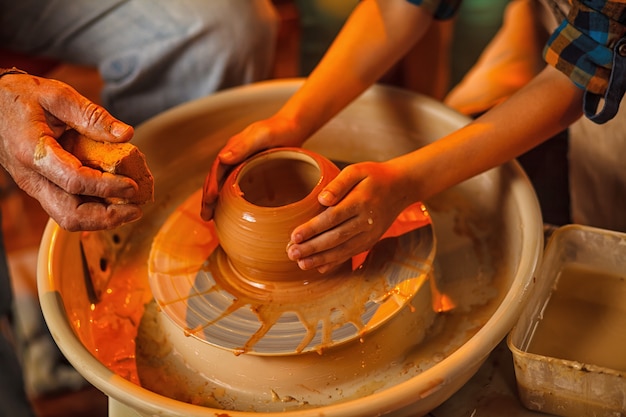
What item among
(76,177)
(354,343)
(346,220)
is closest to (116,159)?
(76,177)

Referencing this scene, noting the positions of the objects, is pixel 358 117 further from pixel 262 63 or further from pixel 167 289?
pixel 167 289

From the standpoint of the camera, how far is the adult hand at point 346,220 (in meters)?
1.19

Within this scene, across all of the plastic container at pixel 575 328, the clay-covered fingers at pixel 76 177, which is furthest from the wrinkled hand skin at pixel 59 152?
the plastic container at pixel 575 328

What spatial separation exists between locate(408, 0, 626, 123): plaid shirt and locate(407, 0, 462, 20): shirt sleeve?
0.34m

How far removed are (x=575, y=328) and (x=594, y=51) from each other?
0.47 meters

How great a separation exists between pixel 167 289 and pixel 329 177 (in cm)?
35

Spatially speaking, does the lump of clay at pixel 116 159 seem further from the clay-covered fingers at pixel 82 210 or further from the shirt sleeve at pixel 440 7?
the shirt sleeve at pixel 440 7

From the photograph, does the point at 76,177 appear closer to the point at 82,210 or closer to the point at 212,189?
the point at 82,210

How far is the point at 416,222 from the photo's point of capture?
140 centimetres

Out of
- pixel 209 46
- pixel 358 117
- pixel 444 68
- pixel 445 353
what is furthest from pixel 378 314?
pixel 444 68

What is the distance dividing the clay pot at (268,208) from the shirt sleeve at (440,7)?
458mm

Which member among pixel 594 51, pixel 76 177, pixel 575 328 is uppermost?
pixel 594 51

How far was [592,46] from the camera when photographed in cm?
123

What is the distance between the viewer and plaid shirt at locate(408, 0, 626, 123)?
1.20 m
